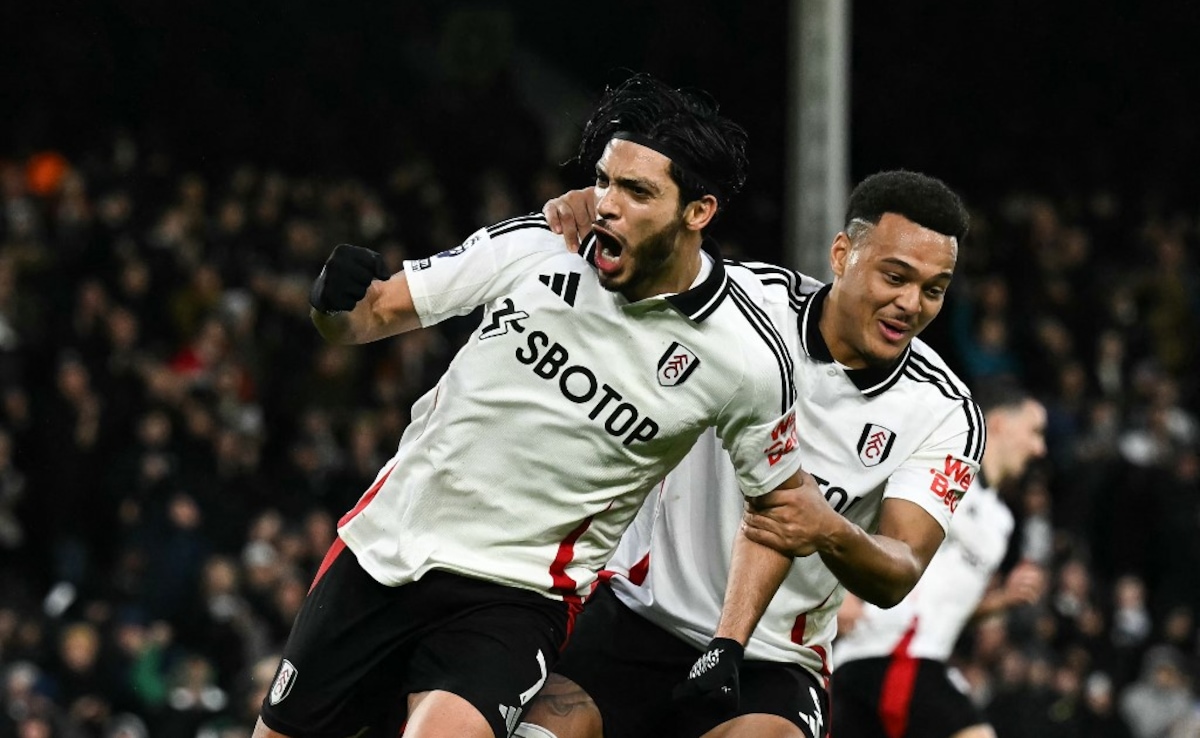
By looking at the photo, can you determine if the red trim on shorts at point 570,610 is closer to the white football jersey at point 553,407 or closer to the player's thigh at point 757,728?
the white football jersey at point 553,407

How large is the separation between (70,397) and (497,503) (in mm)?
8091

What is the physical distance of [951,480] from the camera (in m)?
5.27

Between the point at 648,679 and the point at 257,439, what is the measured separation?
7.73 meters

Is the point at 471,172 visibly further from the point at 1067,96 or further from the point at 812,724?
the point at 812,724

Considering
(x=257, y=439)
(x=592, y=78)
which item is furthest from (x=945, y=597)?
(x=592, y=78)

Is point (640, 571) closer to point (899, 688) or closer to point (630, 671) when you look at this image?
point (630, 671)

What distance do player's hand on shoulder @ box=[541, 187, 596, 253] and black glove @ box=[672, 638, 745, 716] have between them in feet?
3.36

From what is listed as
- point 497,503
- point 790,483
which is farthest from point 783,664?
point 497,503

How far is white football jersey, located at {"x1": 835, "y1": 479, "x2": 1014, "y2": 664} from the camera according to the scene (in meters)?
7.38

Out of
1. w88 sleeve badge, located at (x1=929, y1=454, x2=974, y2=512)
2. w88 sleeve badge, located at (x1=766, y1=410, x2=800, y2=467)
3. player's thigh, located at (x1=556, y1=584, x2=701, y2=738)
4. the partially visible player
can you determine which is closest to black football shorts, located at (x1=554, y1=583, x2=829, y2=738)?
player's thigh, located at (x1=556, y1=584, x2=701, y2=738)

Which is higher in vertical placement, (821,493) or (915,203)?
(915,203)

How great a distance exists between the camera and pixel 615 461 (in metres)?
4.79

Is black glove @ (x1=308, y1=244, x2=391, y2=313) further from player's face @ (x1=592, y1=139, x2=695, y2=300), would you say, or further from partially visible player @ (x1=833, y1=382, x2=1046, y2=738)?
partially visible player @ (x1=833, y1=382, x2=1046, y2=738)

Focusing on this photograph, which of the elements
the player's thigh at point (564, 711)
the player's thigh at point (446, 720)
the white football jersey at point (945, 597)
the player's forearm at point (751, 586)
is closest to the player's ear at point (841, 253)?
the player's forearm at point (751, 586)
